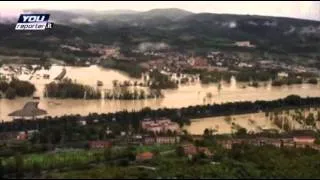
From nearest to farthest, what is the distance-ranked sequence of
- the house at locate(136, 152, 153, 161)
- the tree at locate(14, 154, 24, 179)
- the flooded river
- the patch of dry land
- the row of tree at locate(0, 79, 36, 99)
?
the tree at locate(14, 154, 24, 179)
the house at locate(136, 152, 153, 161)
the patch of dry land
the flooded river
the row of tree at locate(0, 79, 36, 99)

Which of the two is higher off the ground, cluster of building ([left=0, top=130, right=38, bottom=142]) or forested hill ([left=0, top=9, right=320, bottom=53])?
forested hill ([left=0, top=9, right=320, bottom=53])

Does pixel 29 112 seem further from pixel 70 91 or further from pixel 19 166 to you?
pixel 19 166

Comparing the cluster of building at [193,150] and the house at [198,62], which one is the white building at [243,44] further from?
the cluster of building at [193,150]

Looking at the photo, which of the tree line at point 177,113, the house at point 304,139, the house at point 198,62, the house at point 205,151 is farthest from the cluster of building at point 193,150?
the house at point 198,62

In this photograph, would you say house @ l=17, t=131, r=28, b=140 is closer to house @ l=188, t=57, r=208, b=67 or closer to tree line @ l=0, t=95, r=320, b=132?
tree line @ l=0, t=95, r=320, b=132

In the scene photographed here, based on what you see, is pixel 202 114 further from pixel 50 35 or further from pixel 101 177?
pixel 101 177

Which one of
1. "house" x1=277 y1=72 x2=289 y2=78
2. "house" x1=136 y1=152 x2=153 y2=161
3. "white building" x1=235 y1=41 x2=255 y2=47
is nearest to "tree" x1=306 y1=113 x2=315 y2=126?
"house" x1=136 y1=152 x2=153 y2=161

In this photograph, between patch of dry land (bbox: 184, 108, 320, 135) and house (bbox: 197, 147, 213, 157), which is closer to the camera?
house (bbox: 197, 147, 213, 157)
